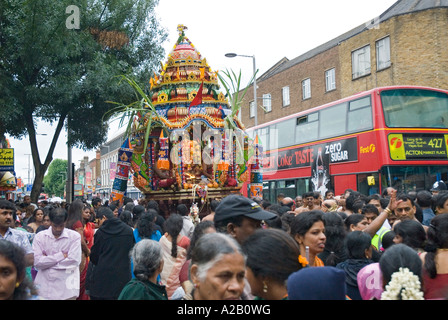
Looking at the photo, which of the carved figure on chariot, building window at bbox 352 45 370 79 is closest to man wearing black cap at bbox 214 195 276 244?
the carved figure on chariot

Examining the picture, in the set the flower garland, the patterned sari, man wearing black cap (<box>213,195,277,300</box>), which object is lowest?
the patterned sari

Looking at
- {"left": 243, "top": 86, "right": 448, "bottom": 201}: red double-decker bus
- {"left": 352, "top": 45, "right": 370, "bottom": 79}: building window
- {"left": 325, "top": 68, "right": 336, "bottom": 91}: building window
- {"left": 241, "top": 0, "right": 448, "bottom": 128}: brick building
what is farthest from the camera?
{"left": 325, "top": 68, "right": 336, "bottom": 91}: building window

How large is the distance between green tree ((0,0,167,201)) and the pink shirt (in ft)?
30.3

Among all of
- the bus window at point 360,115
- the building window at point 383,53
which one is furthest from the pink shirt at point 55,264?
the building window at point 383,53

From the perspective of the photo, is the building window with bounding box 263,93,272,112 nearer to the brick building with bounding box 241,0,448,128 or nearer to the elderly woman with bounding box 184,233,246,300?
the brick building with bounding box 241,0,448,128

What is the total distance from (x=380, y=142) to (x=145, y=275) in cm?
1035

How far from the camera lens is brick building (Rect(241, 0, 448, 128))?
22.9 meters

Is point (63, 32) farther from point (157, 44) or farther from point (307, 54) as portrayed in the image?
point (307, 54)

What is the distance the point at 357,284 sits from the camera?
3959 millimetres

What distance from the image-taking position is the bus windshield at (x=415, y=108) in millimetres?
13203

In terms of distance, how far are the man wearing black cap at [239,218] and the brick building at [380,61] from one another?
1588cm

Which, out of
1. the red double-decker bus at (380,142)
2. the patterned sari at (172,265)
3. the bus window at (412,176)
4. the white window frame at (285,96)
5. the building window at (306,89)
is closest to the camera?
the patterned sari at (172,265)

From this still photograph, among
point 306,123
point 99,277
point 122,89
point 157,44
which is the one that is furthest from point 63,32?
point 99,277

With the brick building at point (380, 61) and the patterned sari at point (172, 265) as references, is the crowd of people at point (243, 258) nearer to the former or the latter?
the patterned sari at point (172, 265)
